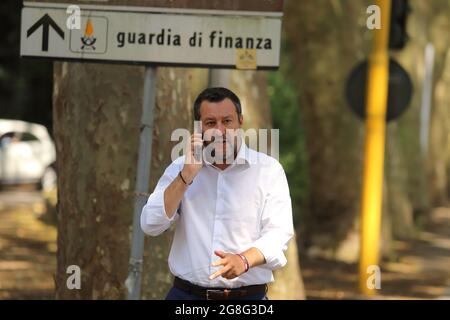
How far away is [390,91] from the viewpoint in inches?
559

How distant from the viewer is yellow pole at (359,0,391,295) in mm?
14227

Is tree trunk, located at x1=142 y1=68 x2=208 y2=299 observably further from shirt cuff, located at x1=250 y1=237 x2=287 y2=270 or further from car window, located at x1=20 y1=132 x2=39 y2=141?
car window, located at x1=20 y1=132 x2=39 y2=141

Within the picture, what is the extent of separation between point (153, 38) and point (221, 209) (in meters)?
1.92

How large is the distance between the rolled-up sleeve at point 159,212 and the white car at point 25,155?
28.3 meters

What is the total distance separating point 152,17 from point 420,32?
22400mm

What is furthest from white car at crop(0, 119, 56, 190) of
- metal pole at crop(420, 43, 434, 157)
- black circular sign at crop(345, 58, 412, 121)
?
black circular sign at crop(345, 58, 412, 121)

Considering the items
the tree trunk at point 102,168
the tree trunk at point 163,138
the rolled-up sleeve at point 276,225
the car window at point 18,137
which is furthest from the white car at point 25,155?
the rolled-up sleeve at point 276,225

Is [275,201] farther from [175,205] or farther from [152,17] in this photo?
[152,17]

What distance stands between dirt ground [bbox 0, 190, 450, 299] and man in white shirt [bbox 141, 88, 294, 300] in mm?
7416

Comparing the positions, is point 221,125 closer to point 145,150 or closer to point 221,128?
point 221,128

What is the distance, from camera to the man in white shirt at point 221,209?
199 inches

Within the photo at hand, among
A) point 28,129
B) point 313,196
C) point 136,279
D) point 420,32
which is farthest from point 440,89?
point 136,279

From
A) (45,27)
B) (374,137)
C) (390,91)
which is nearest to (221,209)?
(45,27)

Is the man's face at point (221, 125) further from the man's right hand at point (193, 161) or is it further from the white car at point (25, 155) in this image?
the white car at point (25, 155)
